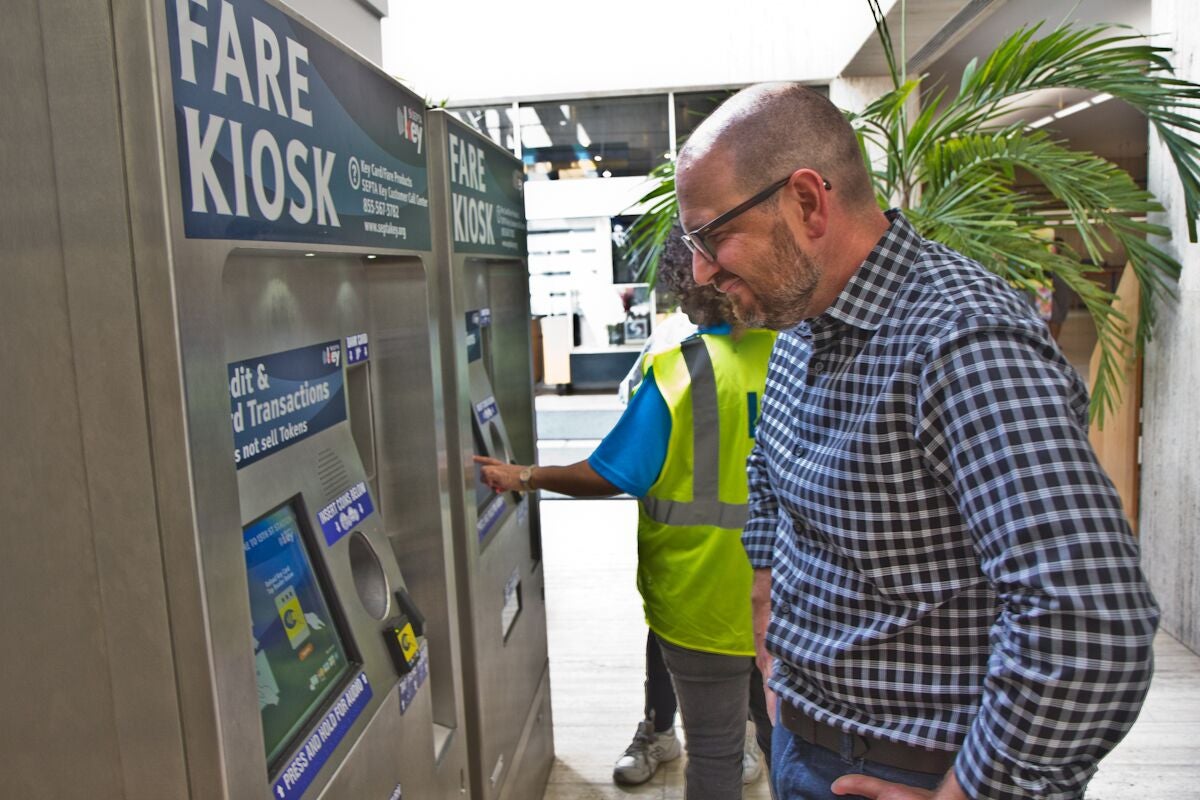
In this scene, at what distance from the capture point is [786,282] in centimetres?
120

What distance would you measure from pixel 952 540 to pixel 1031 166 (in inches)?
115

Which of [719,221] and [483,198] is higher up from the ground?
[483,198]

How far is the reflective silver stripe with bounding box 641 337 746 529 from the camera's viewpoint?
1991 millimetres

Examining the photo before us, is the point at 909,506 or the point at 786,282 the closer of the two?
the point at 909,506

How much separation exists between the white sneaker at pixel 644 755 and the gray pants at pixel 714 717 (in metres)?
0.74

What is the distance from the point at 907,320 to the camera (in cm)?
110

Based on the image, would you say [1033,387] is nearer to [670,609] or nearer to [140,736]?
[140,736]

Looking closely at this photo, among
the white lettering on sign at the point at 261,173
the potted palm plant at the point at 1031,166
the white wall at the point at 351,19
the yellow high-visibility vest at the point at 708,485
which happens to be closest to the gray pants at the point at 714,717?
the yellow high-visibility vest at the point at 708,485

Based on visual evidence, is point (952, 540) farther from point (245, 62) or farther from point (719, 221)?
point (245, 62)

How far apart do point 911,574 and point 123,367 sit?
0.91 m

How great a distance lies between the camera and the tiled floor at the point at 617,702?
2.78 metres

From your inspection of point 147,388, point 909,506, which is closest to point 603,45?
point 909,506

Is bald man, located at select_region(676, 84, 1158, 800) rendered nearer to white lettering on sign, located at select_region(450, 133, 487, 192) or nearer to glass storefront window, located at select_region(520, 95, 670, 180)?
white lettering on sign, located at select_region(450, 133, 487, 192)

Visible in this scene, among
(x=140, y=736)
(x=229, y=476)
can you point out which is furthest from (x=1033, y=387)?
(x=140, y=736)
